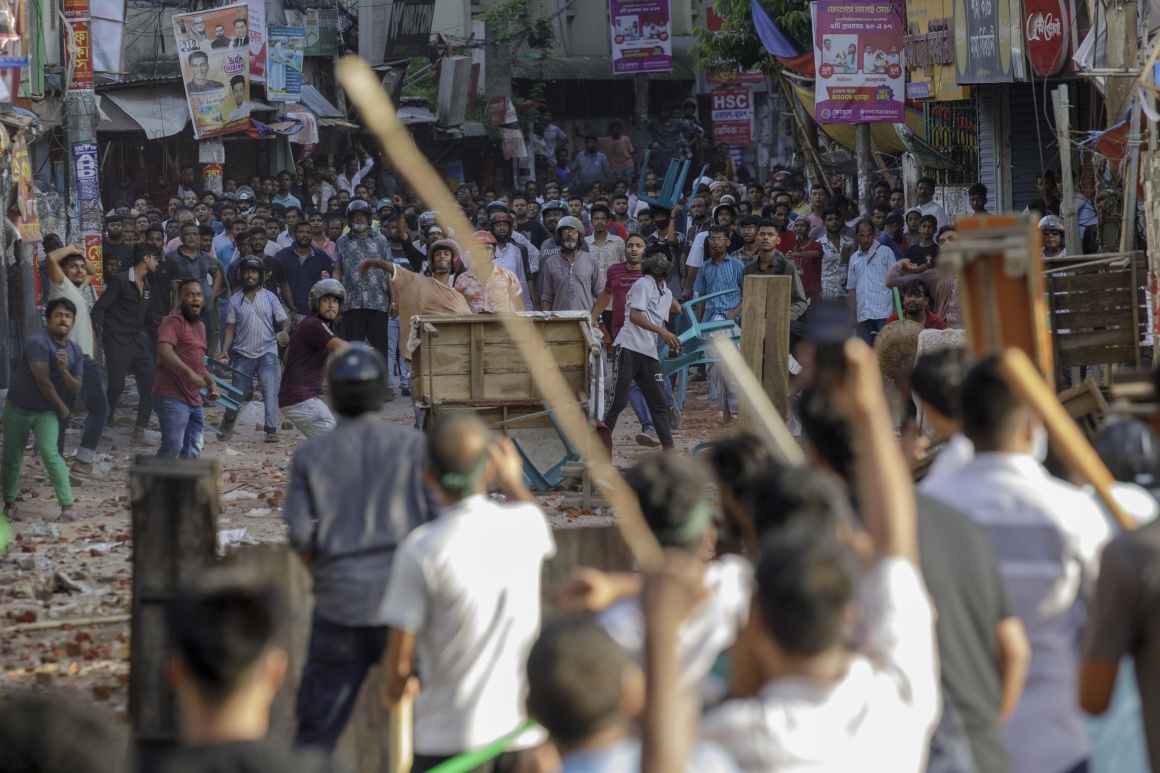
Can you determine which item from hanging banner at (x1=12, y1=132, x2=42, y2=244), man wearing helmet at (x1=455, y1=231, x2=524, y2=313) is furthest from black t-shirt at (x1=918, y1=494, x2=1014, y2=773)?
hanging banner at (x1=12, y1=132, x2=42, y2=244)

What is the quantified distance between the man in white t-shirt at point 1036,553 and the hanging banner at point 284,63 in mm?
27153

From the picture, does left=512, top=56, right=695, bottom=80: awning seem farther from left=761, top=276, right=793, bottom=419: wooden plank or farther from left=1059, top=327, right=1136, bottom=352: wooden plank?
left=1059, top=327, right=1136, bottom=352: wooden plank

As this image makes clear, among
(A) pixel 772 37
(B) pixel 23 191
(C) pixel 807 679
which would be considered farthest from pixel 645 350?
(A) pixel 772 37

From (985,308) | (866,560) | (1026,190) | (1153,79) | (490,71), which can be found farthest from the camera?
(490,71)

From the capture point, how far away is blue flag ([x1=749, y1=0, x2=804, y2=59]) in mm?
24156

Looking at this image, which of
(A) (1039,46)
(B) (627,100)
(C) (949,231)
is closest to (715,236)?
(C) (949,231)

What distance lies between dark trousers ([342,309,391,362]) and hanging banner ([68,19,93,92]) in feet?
15.3

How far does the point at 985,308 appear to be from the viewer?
3982 mm

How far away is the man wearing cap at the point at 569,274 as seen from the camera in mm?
14391

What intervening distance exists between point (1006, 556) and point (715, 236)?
35.8ft

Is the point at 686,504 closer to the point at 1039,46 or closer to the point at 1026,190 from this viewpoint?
the point at 1039,46

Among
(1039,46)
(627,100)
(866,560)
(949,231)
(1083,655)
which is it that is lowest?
(1083,655)

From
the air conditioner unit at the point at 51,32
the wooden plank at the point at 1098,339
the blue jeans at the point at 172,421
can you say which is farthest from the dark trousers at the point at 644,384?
the air conditioner unit at the point at 51,32

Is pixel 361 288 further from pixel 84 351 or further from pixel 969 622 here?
pixel 969 622
